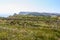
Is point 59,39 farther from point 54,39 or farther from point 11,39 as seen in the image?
point 11,39

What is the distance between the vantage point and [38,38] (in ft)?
43.8

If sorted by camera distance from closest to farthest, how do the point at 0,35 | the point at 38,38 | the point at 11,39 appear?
the point at 11,39, the point at 0,35, the point at 38,38

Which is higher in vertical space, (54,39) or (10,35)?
(10,35)

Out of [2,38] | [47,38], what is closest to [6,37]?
[2,38]

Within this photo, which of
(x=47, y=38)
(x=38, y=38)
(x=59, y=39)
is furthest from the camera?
(x=59, y=39)

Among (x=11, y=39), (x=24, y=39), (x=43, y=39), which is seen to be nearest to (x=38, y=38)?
(x=43, y=39)

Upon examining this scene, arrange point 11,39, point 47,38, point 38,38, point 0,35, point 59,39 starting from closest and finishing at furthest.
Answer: point 11,39 → point 0,35 → point 38,38 → point 47,38 → point 59,39

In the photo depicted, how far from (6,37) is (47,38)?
12.5 ft

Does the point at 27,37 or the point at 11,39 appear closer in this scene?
the point at 11,39

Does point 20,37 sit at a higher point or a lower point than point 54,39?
higher

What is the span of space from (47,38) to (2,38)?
3969 mm

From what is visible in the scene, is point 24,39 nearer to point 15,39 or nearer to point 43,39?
point 15,39

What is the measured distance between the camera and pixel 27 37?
12516 mm

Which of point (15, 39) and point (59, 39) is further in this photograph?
point (59, 39)
